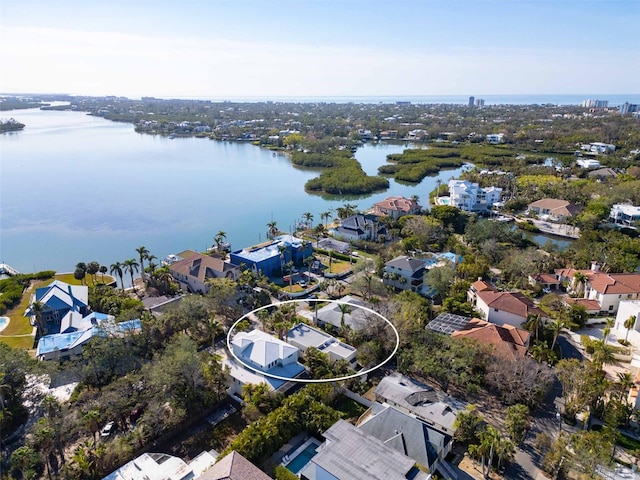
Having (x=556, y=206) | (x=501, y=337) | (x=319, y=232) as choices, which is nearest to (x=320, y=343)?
(x=501, y=337)

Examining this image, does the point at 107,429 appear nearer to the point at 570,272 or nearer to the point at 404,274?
the point at 404,274

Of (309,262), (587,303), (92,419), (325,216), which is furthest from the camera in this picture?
(325,216)

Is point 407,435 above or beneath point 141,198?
beneath

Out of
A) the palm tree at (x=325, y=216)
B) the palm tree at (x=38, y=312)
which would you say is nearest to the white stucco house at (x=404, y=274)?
the palm tree at (x=325, y=216)

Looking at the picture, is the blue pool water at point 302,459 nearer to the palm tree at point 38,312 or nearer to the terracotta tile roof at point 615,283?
the palm tree at point 38,312

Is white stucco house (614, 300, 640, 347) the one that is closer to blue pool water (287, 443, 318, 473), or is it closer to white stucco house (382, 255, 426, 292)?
white stucco house (382, 255, 426, 292)

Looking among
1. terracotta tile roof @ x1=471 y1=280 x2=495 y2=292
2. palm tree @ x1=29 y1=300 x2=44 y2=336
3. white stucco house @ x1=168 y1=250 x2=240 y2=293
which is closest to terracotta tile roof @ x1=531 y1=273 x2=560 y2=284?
terracotta tile roof @ x1=471 y1=280 x2=495 y2=292

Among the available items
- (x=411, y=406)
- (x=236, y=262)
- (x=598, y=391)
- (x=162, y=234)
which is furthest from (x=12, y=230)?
(x=598, y=391)
